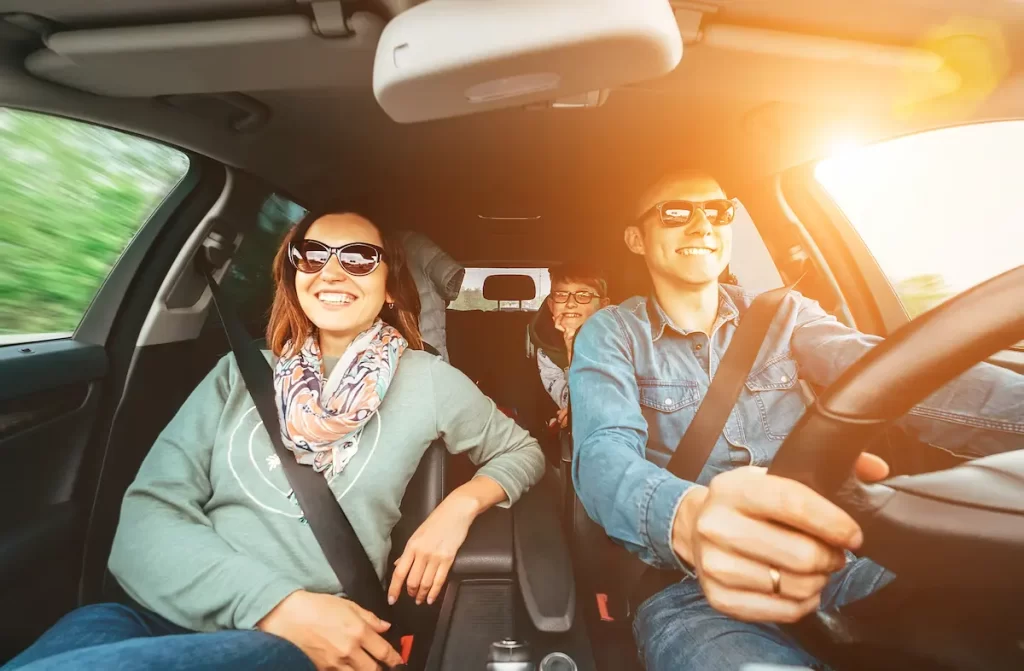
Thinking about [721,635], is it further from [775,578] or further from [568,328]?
[568,328]

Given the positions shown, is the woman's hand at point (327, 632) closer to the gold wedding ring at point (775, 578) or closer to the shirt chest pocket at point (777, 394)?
the gold wedding ring at point (775, 578)

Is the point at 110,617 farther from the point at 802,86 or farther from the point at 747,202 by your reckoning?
the point at 747,202

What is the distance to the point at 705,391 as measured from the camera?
50.8 inches

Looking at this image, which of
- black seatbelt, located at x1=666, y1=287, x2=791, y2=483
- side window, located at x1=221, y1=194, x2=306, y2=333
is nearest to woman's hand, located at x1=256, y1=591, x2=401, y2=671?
black seatbelt, located at x1=666, y1=287, x2=791, y2=483

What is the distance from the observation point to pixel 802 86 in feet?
3.98

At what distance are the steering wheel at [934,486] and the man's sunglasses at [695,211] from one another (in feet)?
2.58

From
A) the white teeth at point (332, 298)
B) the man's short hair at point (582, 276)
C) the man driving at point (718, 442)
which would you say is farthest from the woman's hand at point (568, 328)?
the white teeth at point (332, 298)

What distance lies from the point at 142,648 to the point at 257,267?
1.37m

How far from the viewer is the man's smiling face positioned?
1.33 m

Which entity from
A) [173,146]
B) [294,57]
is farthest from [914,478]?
[173,146]

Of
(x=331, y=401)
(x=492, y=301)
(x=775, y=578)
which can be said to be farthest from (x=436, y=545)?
(x=492, y=301)

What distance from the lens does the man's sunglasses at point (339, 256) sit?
134cm

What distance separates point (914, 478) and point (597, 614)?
89cm

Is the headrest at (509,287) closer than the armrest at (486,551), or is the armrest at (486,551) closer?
the armrest at (486,551)
